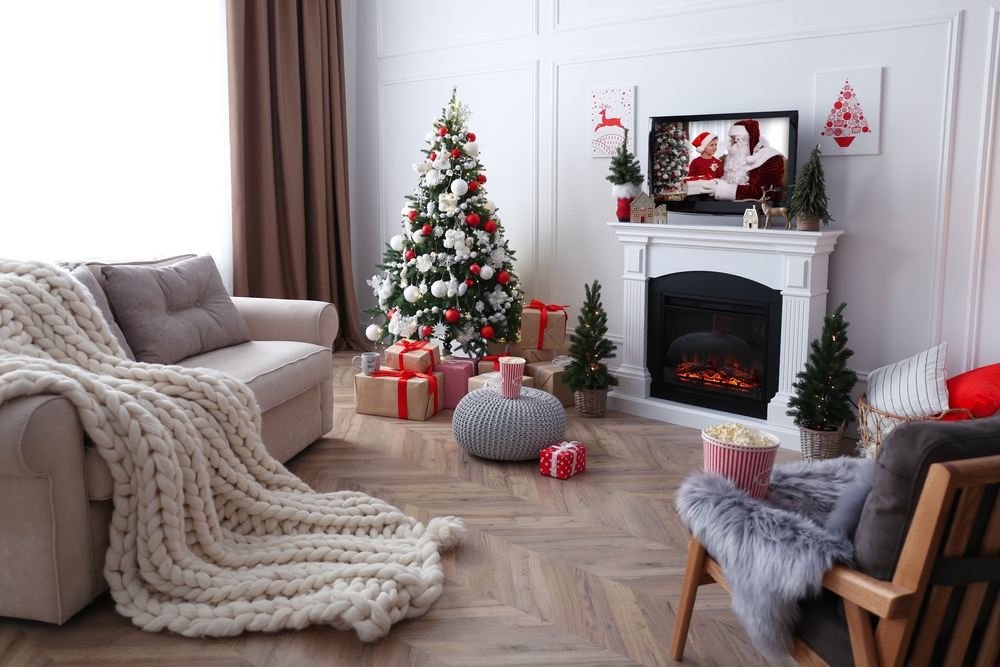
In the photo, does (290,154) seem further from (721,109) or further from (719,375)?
(719,375)

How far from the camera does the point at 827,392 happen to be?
140 inches

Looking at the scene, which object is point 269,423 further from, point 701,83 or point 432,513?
point 701,83

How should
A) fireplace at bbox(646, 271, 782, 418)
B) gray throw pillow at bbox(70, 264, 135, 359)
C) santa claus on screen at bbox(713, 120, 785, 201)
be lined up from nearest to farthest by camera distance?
gray throw pillow at bbox(70, 264, 135, 359), santa claus on screen at bbox(713, 120, 785, 201), fireplace at bbox(646, 271, 782, 418)

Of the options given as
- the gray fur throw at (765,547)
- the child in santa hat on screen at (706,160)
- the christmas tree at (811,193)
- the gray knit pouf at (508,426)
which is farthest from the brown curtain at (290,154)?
the gray fur throw at (765,547)

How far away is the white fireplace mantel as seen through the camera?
374cm

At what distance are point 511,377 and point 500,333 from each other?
1.02 metres

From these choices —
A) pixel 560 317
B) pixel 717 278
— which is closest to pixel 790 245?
pixel 717 278

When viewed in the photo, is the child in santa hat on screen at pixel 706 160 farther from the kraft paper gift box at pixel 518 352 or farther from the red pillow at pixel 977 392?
the red pillow at pixel 977 392

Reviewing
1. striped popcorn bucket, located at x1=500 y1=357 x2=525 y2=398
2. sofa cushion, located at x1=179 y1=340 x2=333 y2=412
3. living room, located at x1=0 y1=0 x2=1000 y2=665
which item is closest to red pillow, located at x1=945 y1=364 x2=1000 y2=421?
living room, located at x1=0 y1=0 x2=1000 y2=665

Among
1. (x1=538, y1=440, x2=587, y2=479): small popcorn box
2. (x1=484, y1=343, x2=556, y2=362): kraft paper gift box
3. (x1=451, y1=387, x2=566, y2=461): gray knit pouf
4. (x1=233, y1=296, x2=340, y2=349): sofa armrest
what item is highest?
(x1=233, y1=296, x2=340, y2=349): sofa armrest

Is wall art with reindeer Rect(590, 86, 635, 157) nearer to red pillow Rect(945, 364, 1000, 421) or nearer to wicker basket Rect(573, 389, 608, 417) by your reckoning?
wicker basket Rect(573, 389, 608, 417)

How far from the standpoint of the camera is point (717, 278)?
406cm

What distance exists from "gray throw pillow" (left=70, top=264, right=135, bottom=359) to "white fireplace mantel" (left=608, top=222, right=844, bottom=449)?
2.39 meters

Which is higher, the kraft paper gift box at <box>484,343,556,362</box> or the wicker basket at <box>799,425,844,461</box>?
the kraft paper gift box at <box>484,343,556,362</box>
